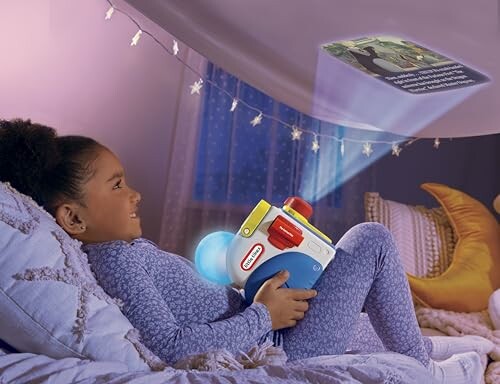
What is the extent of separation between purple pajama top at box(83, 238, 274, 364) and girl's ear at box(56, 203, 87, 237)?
0.15ft

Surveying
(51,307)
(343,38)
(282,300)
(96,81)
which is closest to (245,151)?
(96,81)

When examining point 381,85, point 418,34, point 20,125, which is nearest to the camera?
point 20,125

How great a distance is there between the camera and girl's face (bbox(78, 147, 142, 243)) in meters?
1.12

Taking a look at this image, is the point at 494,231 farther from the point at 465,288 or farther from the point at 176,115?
the point at 176,115

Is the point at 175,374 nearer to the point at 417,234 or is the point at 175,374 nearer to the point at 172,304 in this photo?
the point at 172,304

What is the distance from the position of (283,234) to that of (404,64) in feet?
1.98

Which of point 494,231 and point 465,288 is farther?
→ point 494,231

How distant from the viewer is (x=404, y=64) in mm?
1546

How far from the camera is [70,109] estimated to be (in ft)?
7.48

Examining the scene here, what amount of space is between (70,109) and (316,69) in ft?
3.27

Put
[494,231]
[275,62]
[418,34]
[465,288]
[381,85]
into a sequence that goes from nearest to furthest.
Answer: [418,34] < [275,62] < [381,85] < [465,288] < [494,231]

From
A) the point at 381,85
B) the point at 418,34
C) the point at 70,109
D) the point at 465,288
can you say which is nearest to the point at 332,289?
the point at 418,34

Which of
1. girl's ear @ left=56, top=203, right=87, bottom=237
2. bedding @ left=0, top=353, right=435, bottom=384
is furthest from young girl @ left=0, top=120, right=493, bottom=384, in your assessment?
bedding @ left=0, top=353, right=435, bottom=384

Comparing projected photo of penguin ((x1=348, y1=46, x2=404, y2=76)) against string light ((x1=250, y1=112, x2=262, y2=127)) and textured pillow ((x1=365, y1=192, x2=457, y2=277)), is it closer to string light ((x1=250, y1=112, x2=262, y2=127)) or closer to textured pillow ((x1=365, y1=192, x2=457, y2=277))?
textured pillow ((x1=365, y1=192, x2=457, y2=277))
